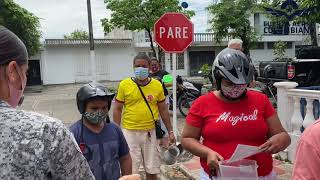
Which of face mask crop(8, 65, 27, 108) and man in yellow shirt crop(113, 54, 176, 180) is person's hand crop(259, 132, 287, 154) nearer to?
face mask crop(8, 65, 27, 108)

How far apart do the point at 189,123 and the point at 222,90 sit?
29 centimetres

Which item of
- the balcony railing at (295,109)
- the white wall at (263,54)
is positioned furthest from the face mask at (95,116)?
the white wall at (263,54)

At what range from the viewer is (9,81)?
53.1 inches

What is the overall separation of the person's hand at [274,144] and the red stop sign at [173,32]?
13.6 ft

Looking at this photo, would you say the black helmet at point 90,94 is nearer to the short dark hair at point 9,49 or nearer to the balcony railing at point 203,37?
the short dark hair at point 9,49

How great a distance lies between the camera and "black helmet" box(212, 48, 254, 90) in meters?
2.46

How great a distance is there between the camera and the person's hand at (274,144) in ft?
8.07

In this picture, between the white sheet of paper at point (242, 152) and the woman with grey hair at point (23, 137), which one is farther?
the white sheet of paper at point (242, 152)

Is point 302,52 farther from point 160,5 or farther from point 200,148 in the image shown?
point 200,148

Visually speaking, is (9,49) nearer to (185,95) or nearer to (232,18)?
(185,95)

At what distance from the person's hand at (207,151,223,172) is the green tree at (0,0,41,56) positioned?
76.6 feet

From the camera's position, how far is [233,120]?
2.53m

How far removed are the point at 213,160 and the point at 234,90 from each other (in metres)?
0.42

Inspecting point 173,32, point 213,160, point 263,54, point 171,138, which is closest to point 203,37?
point 263,54
